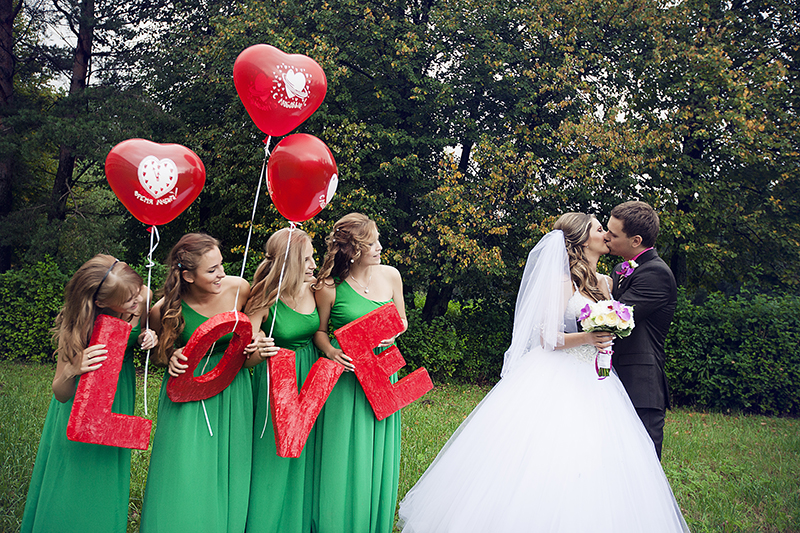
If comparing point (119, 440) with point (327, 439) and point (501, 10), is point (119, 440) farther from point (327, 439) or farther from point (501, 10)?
point (501, 10)

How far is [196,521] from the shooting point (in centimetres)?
316

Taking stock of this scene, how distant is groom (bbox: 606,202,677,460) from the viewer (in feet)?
13.0

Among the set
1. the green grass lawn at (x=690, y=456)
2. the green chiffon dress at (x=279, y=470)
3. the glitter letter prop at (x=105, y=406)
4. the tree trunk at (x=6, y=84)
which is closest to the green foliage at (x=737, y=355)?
the green grass lawn at (x=690, y=456)

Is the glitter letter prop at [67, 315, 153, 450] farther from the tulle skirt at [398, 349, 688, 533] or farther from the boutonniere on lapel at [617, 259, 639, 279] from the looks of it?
the boutonniere on lapel at [617, 259, 639, 279]

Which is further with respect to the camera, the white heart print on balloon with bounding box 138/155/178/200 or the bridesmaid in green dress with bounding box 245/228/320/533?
the bridesmaid in green dress with bounding box 245/228/320/533

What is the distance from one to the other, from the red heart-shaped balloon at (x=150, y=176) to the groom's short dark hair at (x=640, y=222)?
3.18 m

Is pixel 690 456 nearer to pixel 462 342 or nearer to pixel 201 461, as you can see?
pixel 462 342

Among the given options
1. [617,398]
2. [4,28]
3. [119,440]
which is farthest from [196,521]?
[4,28]

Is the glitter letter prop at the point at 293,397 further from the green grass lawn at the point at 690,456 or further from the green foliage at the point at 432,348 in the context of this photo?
the green foliage at the point at 432,348

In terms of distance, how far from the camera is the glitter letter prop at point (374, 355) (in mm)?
3760

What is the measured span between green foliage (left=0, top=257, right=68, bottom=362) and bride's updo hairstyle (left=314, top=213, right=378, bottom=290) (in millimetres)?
10486

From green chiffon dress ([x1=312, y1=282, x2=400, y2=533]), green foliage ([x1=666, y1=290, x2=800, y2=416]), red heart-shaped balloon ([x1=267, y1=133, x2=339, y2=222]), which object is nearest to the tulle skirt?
green chiffon dress ([x1=312, y1=282, x2=400, y2=533])

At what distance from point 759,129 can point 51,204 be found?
58.6 feet

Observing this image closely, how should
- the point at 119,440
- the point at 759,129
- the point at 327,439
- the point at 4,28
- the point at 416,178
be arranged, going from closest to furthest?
the point at 119,440 → the point at 327,439 → the point at 759,129 → the point at 416,178 → the point at 4,28
